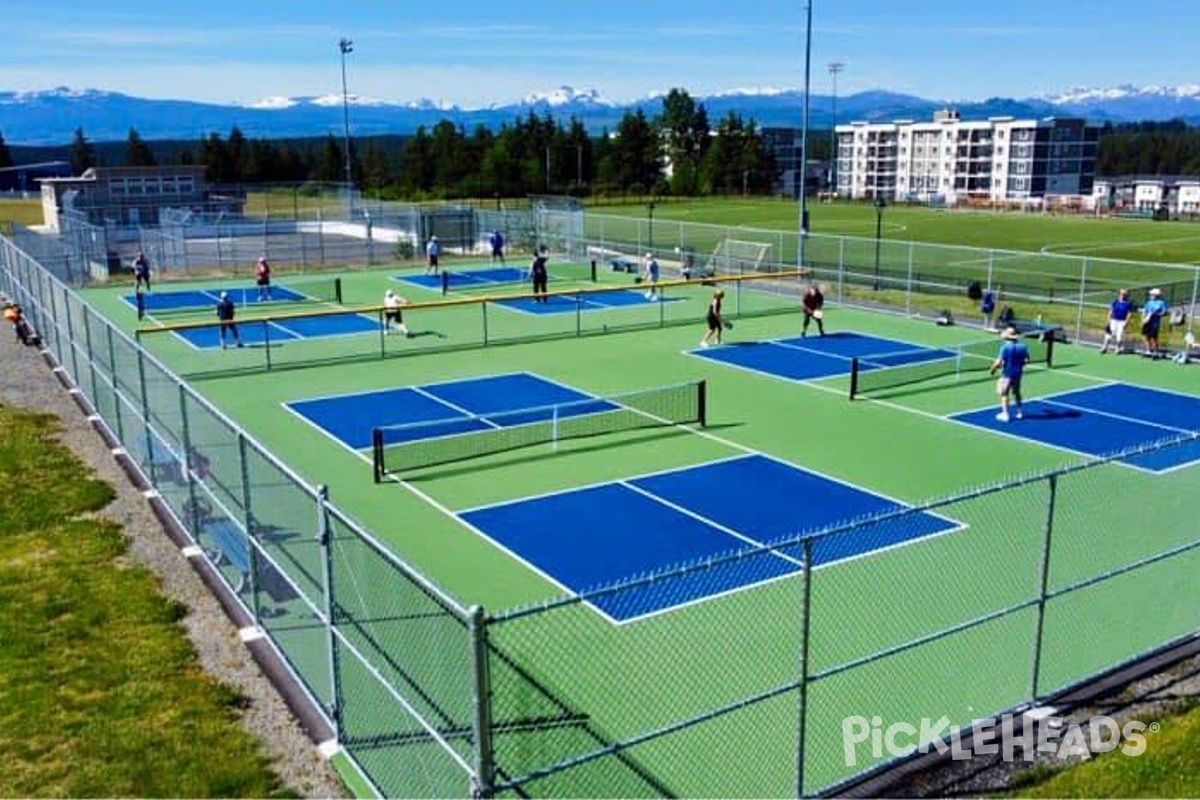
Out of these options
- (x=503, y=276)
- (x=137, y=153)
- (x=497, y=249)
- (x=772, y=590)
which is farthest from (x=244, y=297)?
(x=137, y=153)

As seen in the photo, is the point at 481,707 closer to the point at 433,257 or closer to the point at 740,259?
the point at 740,259

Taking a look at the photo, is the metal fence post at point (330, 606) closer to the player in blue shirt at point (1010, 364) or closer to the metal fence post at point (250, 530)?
the metal fence post at point (250, 530)

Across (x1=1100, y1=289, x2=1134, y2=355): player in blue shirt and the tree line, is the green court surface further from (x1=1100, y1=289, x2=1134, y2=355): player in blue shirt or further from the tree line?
the tree line

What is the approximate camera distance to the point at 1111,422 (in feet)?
65.5

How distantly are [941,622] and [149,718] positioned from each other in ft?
24.7

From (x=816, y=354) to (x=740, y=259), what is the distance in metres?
13.9

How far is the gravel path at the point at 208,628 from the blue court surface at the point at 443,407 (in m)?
3.93

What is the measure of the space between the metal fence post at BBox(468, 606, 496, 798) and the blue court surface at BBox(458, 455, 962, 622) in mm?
5317

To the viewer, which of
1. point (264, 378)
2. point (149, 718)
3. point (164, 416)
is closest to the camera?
point (149, 718)

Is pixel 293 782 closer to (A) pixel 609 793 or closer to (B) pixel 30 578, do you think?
(A) pixel 609 793

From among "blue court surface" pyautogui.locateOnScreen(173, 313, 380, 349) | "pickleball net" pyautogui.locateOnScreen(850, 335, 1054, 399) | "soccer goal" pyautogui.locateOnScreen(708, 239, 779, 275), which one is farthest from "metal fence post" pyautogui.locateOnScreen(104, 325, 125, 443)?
"soccer goal" pyautogui.locateOnScreen(708, 239, 779, 275)

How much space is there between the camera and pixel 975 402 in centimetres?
2173

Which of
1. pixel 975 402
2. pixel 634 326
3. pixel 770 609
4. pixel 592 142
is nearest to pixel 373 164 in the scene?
pixel 592 142

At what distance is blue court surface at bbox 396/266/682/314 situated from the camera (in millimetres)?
34312
